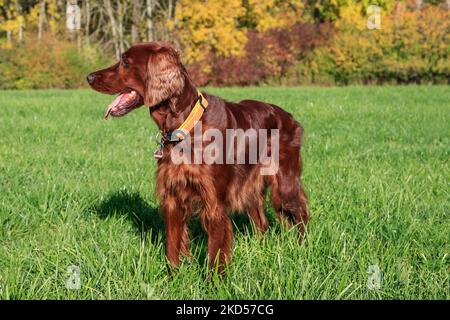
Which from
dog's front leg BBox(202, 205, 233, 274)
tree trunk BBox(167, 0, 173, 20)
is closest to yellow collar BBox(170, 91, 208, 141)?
dog's front leg BBox(202, 205, 233, 274)

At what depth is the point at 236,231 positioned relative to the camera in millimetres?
3791

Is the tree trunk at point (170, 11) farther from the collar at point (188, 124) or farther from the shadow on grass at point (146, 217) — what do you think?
the collar at point (188, 124)

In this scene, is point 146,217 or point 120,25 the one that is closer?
point 146,217

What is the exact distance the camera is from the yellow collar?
9.39 ft

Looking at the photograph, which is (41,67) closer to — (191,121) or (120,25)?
(120,25)

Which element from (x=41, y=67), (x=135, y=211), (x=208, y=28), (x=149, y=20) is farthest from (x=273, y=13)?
(x=135, y=211)

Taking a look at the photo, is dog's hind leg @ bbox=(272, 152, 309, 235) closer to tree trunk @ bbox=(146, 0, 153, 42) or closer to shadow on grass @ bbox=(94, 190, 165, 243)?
shadow on grass @ bbox=(94, 190, 165, 243)

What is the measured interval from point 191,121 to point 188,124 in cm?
2

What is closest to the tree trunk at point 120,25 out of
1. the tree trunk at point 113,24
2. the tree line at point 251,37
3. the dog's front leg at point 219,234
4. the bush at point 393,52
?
the tree line at point 251,37

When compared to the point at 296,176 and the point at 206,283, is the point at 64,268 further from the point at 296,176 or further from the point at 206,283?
the point at 296,176

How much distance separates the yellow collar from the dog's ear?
0.14 m

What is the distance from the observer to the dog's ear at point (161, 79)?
2.83m

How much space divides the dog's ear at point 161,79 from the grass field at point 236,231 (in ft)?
2.80

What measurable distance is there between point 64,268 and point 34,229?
0.93 metres
